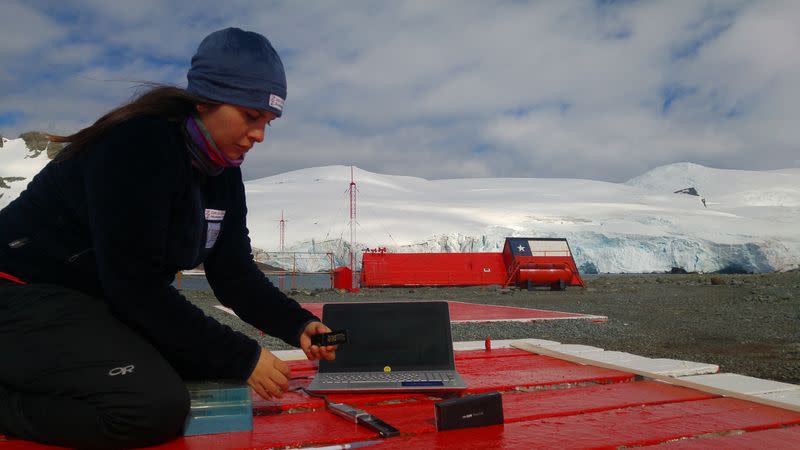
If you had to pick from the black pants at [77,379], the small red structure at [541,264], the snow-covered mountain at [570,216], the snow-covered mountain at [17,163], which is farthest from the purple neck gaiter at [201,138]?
the snow-covered mountain at [17,163]

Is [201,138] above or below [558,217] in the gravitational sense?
below

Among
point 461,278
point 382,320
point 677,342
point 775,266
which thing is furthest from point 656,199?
point 382,320

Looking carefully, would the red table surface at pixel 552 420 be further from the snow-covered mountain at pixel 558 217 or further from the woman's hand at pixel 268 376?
the snow-covered mountain at pixel 558 217

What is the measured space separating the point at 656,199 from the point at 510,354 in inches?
2730

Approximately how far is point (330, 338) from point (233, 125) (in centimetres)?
61

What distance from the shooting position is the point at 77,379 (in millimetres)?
1364

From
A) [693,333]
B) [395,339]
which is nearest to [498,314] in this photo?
[693,333]

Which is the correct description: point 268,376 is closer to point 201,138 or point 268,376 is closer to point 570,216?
point 201,138

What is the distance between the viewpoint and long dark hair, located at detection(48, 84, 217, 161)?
1.52 metres

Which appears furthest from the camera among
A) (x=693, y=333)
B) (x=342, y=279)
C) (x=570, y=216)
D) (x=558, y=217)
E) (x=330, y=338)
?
(x=570, y=216)

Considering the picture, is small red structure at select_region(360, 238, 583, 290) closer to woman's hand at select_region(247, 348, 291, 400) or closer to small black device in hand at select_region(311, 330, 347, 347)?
small black device in hand at select_region(311, 330, 347, 347)

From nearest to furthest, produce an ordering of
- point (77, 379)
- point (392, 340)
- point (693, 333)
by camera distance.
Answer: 1. point (77, 379)
2. point (392, 340)
3. point (693, 333)

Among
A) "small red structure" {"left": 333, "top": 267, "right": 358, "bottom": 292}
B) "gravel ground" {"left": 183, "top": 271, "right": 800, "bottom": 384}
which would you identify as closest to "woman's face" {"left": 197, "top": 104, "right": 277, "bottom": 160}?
"gravel ground" {"left": 183, "top": 271, "right": 800, "bottom": 384}

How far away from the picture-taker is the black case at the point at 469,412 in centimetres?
142
